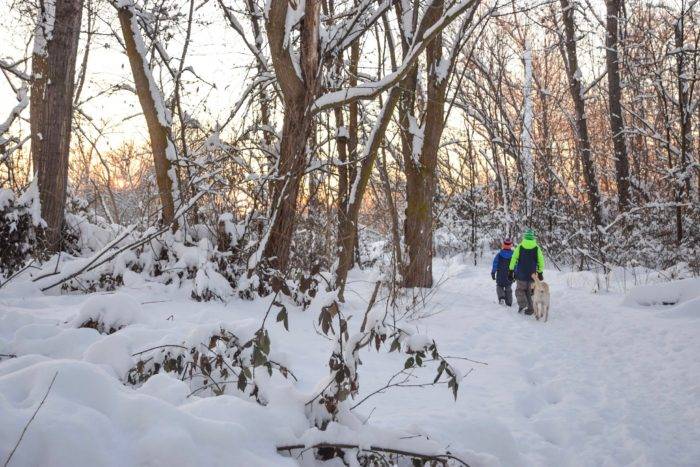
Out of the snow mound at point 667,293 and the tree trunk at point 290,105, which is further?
the snow mound at point 667,293

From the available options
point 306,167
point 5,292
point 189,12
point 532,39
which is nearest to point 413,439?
point 306,167

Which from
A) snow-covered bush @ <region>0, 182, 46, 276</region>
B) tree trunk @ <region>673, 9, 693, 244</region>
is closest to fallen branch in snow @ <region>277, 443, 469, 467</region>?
snow-covered bush @ <region>0, 182, 46, 276</region>

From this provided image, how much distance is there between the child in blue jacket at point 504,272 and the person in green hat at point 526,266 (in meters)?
0.36

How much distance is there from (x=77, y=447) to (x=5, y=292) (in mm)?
4245

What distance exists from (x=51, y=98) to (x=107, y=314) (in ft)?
16.2

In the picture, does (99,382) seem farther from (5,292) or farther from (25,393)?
(5,292)

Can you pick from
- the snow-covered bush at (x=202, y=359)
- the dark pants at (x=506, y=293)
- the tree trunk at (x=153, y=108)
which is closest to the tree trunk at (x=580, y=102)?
the dark pants at (x=506, y=293)

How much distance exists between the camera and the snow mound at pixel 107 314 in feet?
11.9

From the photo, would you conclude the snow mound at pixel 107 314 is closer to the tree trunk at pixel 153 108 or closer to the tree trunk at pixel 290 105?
the tree trunk at pixel 290 105

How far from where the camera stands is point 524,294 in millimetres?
8898

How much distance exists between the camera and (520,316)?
27.6 ft

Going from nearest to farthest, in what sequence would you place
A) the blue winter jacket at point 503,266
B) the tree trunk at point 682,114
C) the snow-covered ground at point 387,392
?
1. the snow-covered ground at point 387,392
2. the blue winter jacket at point 503,266
3. the tree trunk at point 682,114

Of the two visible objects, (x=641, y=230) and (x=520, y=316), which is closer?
(x=520, y=316)

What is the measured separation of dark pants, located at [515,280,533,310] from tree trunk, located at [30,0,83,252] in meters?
7.55
